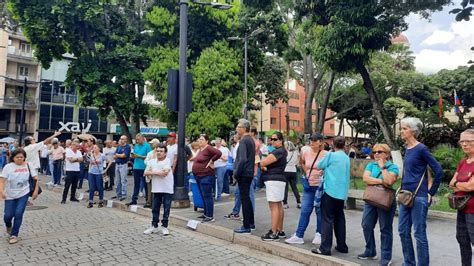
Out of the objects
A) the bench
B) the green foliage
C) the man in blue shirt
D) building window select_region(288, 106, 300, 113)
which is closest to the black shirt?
the bench

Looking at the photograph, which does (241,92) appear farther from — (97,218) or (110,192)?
(97,218)

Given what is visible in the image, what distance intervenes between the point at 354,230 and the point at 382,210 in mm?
2255

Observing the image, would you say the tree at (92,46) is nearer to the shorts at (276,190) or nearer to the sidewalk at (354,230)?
the sidewalk at (354,230)

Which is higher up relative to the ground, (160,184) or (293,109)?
(293,109)

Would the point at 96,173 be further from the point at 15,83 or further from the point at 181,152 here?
the point at 15,83

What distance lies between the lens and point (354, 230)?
667 cm

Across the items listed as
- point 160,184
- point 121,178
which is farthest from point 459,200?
point 121,178

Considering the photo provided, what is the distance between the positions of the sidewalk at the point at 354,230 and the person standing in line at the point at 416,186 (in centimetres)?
78

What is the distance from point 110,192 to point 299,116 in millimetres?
54246

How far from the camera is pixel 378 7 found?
510 inches

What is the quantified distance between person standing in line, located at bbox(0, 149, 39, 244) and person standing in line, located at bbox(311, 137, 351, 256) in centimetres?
499

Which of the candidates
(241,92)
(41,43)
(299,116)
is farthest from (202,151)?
(299,116)

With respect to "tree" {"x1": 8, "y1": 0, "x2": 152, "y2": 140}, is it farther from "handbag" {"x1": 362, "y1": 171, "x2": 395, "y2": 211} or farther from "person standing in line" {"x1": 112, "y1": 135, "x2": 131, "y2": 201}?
"handbag" {"x1": 362, "y1": 171, "x2": 395, "y2": 211}

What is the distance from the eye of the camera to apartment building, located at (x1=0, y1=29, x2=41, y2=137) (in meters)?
34.7
